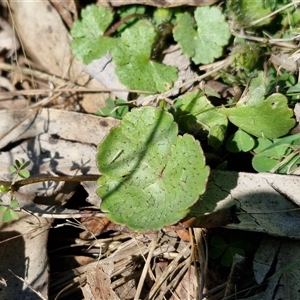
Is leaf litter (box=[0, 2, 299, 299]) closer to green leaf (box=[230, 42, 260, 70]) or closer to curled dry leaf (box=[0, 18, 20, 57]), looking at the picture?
green leaf (box=[230, 42, 260, 70])

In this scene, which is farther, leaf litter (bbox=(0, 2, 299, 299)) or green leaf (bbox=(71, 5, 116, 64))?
green leaf (bbox=(71, 5, 116, 64))

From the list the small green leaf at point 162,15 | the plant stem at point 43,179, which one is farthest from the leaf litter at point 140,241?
the small green leaf at point 162,15

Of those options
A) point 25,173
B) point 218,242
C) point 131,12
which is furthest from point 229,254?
point 131,12

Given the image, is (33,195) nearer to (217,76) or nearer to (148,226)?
(148,226)

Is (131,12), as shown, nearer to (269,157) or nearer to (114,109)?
(114,109)

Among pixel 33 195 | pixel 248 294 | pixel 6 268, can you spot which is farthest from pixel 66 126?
pixel 248 294

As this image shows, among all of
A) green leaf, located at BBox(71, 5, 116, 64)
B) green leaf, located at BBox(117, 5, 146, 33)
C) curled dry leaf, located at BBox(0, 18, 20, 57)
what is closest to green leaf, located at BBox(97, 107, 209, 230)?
green leaf, located at BBox(71, 5, 116, 64)
